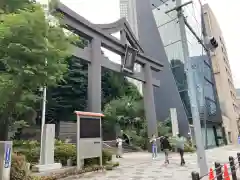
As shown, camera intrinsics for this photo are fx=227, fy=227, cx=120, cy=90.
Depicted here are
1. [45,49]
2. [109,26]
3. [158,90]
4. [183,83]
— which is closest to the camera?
[45,49]

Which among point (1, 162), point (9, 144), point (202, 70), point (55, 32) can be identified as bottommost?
point (1, 162)

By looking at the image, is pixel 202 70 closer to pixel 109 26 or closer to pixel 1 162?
pixel 109 26

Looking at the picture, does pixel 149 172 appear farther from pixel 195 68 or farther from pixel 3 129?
pixel 195 68

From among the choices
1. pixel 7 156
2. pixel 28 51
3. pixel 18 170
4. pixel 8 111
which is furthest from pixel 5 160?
pixel 28 51

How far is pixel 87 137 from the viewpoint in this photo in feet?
36.0

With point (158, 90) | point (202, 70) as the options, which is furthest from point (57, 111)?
point (202, 70)

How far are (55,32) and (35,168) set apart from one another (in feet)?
18.9

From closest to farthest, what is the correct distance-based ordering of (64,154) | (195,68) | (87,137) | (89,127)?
1. (87,137)
2. (89,127)
3. (64,154)
4. (195,68)

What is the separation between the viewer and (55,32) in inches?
353

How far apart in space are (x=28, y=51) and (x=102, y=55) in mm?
11996

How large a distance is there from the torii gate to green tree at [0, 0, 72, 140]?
15.6 ft

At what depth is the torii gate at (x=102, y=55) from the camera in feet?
54.0

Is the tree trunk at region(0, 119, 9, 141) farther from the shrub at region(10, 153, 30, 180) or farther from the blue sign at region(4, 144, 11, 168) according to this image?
the blue sign at region(4, 144, 11, 168)

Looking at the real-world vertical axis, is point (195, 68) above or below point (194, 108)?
above
